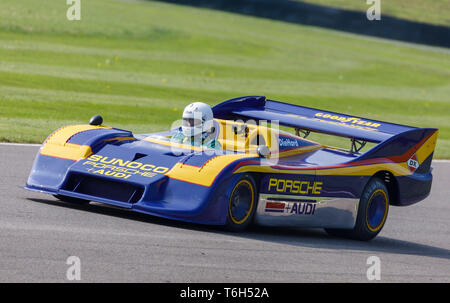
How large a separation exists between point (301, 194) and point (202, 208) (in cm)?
136

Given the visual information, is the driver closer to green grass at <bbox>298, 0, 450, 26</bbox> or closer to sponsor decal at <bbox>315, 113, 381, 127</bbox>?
sponsor decal at <bbox>315, 113, 381, 127</bbox>

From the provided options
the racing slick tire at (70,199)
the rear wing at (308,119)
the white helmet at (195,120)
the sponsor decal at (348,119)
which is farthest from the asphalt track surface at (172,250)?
the sponsor decal at (348,119)

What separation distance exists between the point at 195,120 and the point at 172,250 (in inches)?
87.5

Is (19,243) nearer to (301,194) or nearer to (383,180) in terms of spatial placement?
(301,194)

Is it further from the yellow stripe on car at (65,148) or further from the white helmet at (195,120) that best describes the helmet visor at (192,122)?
the yellow stripe on car at (65,148)

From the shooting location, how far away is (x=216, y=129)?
9.54 metres

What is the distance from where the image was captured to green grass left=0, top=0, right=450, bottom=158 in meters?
19.3

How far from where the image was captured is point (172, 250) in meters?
7.32

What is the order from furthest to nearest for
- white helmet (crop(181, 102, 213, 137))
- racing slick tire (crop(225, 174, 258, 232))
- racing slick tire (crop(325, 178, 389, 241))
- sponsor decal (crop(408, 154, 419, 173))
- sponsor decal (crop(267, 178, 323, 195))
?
1. sponsor decal (crop(408, 154, 419, 173))
2. racing slick tire (crop(325, 178, 389, 241))
3. white helmet (crop(181, 102, 213, 137))
4. sponsor decal (crop(267, 178, 323, 195))
5. racing slick tire (crop(225, 174, 258, 232))

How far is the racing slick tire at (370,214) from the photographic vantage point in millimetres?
9680

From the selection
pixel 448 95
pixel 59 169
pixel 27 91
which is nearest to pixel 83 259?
pixel 59 169

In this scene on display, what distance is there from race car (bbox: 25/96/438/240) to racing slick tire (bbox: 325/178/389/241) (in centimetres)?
1

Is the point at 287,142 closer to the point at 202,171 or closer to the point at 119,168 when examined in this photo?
the point at 202,171

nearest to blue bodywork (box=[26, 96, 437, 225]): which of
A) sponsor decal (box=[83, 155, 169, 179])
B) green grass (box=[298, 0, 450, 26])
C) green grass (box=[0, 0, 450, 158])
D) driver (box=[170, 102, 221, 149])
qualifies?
sponsor decal (box=[83, 155, 169, 179])
